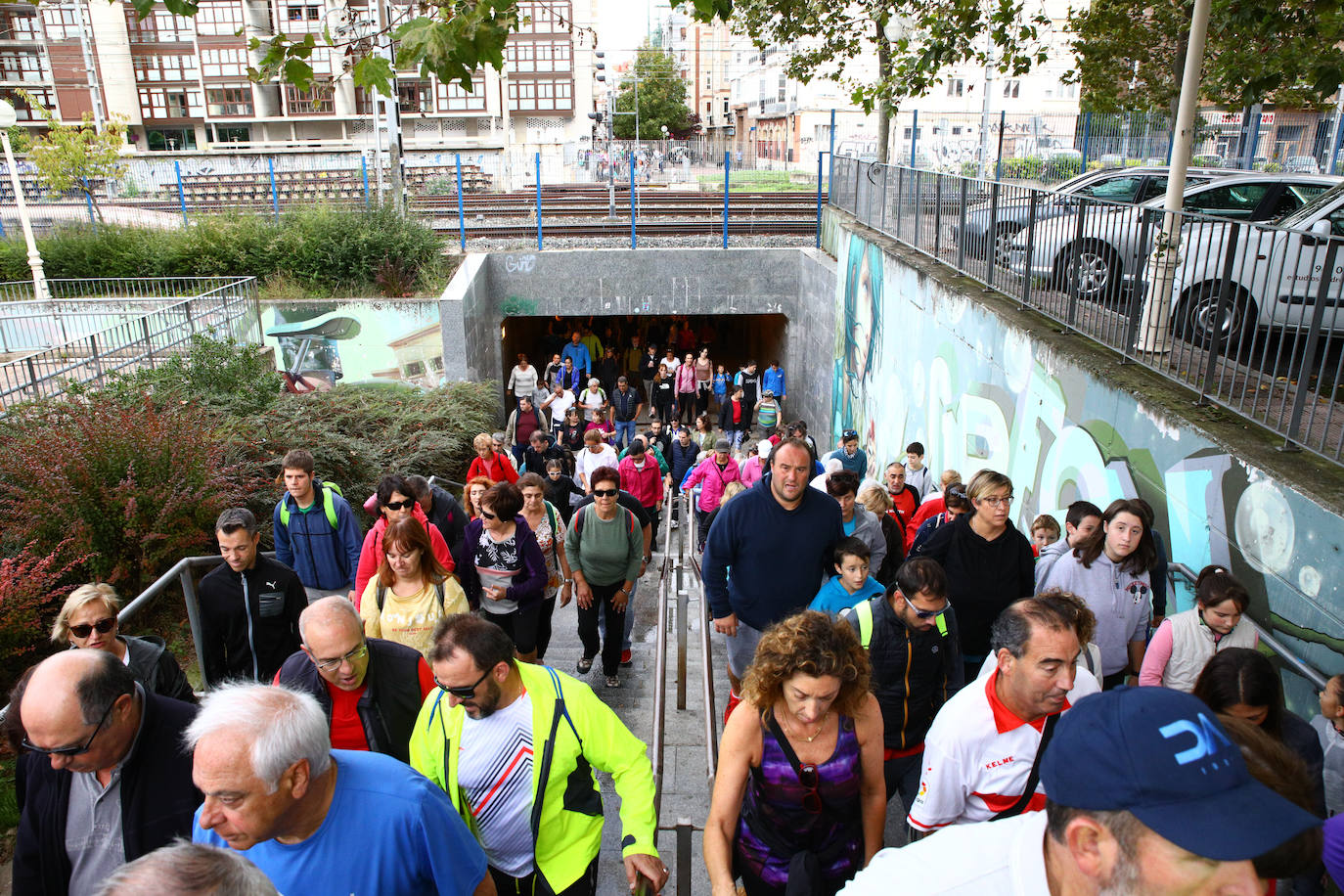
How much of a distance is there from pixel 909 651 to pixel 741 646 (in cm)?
138

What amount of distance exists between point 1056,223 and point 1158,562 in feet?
13.3

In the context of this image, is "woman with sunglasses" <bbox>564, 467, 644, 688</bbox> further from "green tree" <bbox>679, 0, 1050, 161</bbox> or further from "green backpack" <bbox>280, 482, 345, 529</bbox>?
"green tree" <bbox>679, 0, 1050, 161</bbox>

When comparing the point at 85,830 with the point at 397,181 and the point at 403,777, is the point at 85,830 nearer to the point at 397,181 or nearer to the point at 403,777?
the point at 403,777

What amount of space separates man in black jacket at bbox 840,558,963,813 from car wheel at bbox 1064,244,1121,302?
4.04 meters

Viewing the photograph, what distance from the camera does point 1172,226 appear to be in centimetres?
548

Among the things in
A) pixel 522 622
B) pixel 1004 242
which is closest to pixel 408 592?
pixel 522 622

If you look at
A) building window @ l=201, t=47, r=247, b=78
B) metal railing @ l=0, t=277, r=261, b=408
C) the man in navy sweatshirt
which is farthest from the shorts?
building window @ l=201, t=47, r=247, b=78

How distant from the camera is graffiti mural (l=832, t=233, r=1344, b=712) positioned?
13.2 feet

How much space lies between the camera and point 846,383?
13398mm

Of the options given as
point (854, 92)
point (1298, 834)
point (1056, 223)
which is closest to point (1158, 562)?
point (1298, 834)

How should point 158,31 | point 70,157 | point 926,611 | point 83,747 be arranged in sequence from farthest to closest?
point 158,31 < point 70,157 < point 926,611 < point 83,747

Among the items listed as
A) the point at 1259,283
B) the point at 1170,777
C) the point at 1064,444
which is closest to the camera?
the point at 1170,777

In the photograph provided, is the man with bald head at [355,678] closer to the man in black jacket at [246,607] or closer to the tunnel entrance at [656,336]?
the man in black jacket at [246,607]

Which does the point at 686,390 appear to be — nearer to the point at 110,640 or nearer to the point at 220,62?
the point at 110,640
